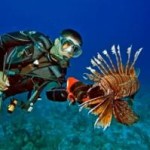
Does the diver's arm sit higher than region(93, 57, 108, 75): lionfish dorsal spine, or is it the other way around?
the diver's arm

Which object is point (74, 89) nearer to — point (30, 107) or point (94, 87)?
point (94, 87)

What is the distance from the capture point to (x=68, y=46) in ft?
9.61

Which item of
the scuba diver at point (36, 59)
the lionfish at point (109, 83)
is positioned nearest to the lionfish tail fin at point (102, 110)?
the lionfish at point (109, 83)

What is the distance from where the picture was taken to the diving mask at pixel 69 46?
115 inches

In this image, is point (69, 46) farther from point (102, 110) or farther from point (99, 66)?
point (102, 110)

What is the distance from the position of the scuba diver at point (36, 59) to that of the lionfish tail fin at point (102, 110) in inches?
19.1

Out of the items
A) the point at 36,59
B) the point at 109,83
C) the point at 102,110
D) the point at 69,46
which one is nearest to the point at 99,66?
the point at 109,83

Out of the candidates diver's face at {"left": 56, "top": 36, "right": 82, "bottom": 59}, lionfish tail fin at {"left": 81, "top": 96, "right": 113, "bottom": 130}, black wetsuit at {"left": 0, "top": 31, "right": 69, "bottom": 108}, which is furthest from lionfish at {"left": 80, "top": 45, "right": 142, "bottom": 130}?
black wetsuit at {"left": 0, "top": 31, "right": 69, "bottom": 108}

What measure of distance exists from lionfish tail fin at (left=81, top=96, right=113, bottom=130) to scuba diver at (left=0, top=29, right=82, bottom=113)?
0.49 metres

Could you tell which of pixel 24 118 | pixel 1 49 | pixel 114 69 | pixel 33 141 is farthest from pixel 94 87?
pixel 24 118

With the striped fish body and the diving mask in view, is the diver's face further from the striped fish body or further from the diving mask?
the striped fish body

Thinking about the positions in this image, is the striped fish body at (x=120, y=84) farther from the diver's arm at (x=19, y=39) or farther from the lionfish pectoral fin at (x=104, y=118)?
the diver's arm at (x=19, y=39)

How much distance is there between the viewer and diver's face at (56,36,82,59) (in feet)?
9.57

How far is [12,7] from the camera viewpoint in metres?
82.5
